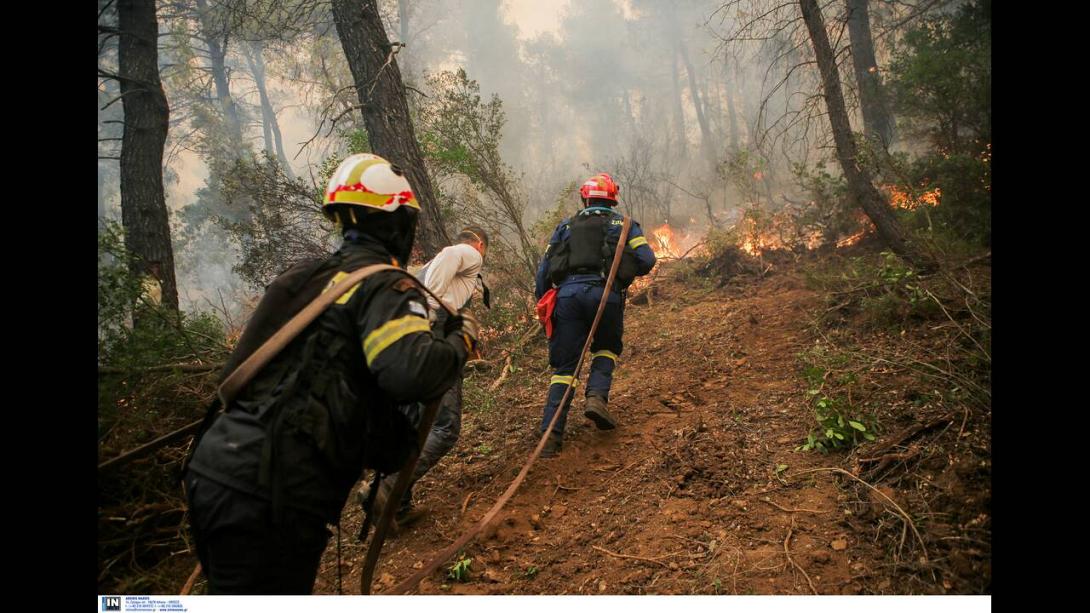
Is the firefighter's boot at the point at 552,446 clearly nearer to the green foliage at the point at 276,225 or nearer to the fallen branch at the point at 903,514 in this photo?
the fallen branch at the point at 903,514

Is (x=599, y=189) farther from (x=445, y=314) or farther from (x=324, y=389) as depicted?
(x=324, y=389)

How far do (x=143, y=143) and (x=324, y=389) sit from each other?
265 inches

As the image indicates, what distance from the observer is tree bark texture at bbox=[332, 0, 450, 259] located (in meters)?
6.39

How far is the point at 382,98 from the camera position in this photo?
642cm

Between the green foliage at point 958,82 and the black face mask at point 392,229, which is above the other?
the green foliage at point 958,82

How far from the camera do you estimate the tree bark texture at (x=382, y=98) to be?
6.39 meters

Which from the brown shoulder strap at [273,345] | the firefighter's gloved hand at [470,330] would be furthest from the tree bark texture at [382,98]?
the brown shoulder strap at [273,345]

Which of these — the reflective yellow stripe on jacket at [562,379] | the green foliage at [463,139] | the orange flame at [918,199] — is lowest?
the reflective yellow stripe on jacket at [562,379]

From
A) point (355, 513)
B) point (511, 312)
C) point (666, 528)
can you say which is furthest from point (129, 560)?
point (511, 312)

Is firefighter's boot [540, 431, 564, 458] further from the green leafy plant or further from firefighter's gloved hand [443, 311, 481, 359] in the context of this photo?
firefighter's gloved hand [443, 311, 481, 359]

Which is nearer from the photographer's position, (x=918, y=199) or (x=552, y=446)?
(x=552, y=446)

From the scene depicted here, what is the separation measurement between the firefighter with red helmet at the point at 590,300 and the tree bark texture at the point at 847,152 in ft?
10.3

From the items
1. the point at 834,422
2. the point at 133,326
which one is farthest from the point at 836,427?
the point at 133,326
